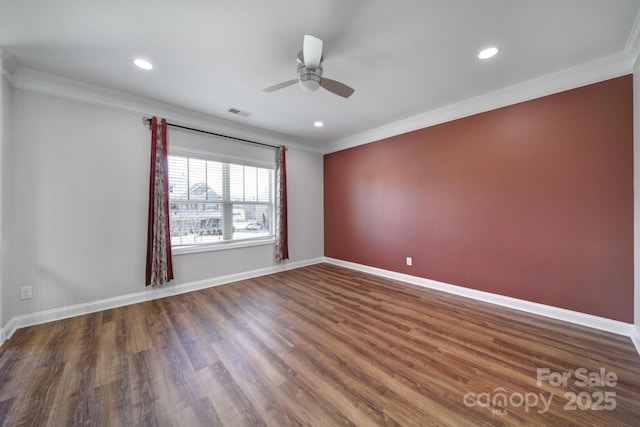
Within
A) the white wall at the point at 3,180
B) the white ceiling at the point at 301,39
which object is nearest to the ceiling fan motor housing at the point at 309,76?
the white ceiling at the point at 301,39

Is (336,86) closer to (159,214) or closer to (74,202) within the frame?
(159,214)

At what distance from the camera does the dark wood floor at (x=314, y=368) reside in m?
1.37

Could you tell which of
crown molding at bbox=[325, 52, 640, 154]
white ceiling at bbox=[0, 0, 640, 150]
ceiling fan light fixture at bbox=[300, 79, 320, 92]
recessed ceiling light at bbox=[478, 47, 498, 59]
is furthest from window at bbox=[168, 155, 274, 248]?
recessed ceiling light at bbox=[478, 47, 498, 59]

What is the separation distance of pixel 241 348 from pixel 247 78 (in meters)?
2.74

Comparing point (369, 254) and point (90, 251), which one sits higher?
point (90, 251)

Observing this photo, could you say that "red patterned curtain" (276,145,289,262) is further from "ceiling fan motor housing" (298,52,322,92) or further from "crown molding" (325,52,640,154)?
"ceiling fan motor housing" (298,52,322,92)

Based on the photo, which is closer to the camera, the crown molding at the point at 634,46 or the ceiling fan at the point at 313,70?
the ceiling fan at the point at 313,70

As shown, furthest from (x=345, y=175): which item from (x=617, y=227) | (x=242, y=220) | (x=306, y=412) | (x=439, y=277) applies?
(x=306, y=412)

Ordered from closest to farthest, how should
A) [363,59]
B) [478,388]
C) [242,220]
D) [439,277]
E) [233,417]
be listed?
Answer: 1. [233,417]
2. [478,388]
3. [363,59]
4. [439,277]
5. [242,220]

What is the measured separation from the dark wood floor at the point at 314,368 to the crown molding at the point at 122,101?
100 inches

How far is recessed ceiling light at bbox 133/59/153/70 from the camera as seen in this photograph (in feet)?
7.27

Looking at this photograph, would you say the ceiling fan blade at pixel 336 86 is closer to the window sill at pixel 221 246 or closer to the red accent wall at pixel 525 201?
the red accent wall at pixel 525 201

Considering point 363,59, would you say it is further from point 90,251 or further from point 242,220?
point 90,251

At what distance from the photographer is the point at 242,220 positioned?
4148mm
